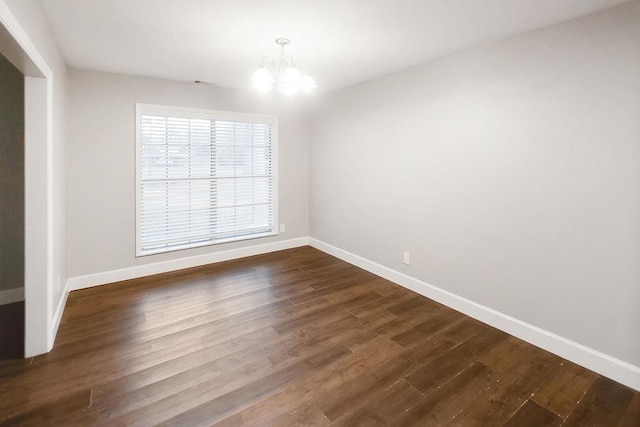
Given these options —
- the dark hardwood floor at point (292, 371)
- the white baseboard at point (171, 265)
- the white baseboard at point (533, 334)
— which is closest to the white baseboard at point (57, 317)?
the dark hardwood floor at point (292, 371)

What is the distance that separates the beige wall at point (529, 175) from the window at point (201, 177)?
1841 mm

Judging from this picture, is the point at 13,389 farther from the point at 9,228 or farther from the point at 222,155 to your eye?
the point at 222,155

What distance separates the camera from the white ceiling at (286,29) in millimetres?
2082

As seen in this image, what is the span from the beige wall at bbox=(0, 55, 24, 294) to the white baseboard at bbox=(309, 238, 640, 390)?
3886 mm

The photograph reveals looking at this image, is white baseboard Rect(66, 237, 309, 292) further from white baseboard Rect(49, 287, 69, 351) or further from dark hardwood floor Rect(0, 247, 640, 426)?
dark hardwood floor Rect(0, 247, 640, 426)

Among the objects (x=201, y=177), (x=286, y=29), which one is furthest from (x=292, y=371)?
(x=201, y=177)

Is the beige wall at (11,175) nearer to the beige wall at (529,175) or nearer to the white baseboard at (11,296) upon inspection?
the white baseboard at (11,296)

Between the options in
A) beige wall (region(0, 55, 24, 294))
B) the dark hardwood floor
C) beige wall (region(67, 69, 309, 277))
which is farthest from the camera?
beige wall (region(67, 69, 309, 277))

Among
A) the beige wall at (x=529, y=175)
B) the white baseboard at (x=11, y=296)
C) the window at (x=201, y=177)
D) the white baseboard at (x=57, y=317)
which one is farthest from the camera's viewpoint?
the window at (x=201, y=177)

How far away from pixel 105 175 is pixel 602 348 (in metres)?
4.80

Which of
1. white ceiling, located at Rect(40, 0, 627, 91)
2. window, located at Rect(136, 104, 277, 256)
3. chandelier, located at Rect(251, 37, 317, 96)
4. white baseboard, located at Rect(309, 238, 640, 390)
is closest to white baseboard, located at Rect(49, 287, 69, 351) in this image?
window, located at Rect(136, 104, 277, 256)

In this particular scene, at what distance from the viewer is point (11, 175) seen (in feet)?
10.1

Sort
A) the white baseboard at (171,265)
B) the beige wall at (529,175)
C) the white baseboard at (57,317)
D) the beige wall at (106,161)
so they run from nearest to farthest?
the beige wall at (529,175) → the white baseboard at (57,317) → the beige wall at (106,161) → the white baseboard at (171,265)

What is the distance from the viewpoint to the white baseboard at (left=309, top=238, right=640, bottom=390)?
2.08 m
